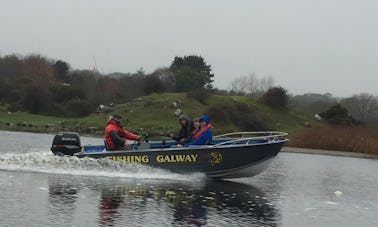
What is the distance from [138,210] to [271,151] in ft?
24.5

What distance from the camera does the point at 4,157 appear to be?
61.1 ft

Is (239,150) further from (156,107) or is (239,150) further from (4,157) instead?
(156,107)

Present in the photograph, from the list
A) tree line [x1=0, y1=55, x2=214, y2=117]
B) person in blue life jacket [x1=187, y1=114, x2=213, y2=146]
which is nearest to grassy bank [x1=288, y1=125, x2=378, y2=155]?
person in blue life jacket [x1=187, y1=114, x2=213, y2=146]

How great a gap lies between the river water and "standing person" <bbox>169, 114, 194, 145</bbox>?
1569 mm

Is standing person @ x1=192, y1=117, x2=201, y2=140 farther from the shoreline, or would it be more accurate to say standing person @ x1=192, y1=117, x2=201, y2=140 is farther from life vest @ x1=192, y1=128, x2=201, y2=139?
the shoreline

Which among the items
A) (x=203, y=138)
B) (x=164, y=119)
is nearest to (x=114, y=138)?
(x=203, y=138)

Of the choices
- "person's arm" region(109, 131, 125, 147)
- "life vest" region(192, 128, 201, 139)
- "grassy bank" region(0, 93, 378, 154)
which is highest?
"grassy bank" region(0, 93, 378, 154)

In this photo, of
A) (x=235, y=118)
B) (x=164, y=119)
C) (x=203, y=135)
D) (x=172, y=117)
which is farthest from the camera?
(x=235, y=118)

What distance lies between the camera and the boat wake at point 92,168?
59.2 feet

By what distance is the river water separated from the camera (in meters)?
11.4

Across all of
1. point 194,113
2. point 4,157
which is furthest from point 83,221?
point 194,113

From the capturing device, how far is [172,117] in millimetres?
64000

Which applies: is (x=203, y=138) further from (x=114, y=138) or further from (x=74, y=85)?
(x=74, y=85)

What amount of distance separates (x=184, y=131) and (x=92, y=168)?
→ 340 centimetres
